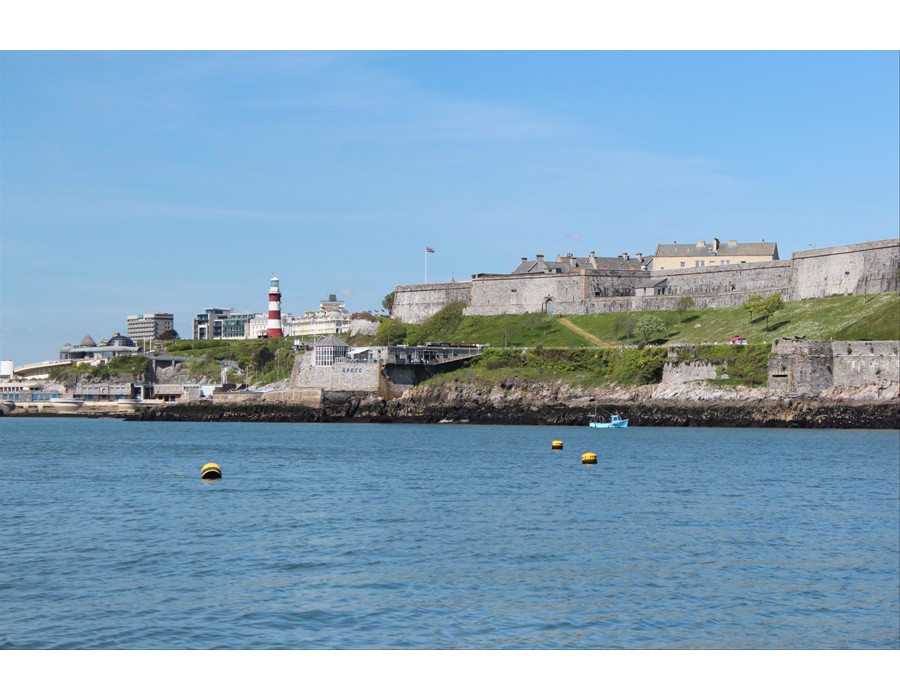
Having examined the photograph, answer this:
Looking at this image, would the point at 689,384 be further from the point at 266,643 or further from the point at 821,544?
the point at 266,643

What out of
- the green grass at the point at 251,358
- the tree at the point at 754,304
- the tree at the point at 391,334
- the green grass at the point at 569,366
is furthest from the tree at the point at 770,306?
the green grass at the point at 251,358

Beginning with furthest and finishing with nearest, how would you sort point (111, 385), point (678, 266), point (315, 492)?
point (111, 385), point (678, 266), point (315, 492)

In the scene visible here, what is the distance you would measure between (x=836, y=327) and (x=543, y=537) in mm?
48364

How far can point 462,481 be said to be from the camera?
1233 inches

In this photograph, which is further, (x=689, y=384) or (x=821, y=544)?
(x=689, y=384)

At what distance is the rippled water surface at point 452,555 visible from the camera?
14.0 meters

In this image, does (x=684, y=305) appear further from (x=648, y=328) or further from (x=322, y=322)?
(x=322, y=322)

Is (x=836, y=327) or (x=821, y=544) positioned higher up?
(x=836, y=327)

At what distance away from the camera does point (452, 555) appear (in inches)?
741

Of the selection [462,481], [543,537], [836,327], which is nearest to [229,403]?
[836,327]

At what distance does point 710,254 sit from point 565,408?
28652 mm

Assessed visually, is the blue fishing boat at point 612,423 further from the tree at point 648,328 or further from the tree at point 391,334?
the tree at point 391,334

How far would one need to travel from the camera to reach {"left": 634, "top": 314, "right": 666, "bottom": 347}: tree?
74.3m

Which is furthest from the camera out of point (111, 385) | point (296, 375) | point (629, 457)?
point (111, 385)
